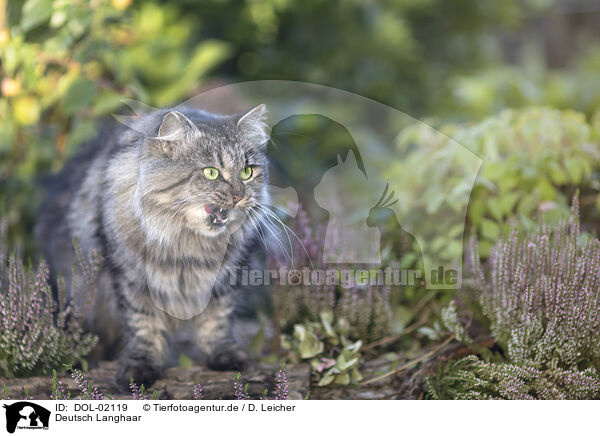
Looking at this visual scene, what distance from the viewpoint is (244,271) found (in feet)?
6.17

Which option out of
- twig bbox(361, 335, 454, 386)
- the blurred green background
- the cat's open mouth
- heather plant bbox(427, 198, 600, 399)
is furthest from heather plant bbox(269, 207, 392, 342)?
the blurred green background

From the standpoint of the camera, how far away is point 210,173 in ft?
5.32

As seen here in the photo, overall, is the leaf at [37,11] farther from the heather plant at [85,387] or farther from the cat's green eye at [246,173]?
the heather plant at [85,387]

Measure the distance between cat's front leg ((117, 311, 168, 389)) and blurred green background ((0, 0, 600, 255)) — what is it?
29.4 inches

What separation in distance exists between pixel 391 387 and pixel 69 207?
1277 mm

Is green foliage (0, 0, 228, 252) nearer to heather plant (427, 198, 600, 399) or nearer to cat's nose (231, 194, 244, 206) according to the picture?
cat's nose (231, 194, 244, 206)

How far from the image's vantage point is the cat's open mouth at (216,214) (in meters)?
1.63

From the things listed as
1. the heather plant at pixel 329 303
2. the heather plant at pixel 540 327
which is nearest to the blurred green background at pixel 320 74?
the heather plant at pixel 540 327

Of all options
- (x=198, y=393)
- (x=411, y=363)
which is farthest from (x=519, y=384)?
(x=198, y=393)

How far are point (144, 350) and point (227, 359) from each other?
0.26 metres

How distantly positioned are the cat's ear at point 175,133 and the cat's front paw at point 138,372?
66 centimetres

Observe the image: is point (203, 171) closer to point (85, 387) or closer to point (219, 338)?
point (219, 338)
